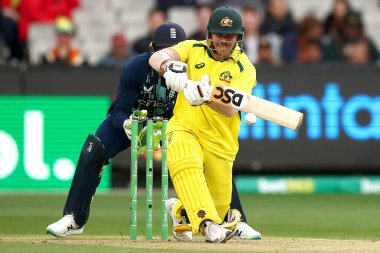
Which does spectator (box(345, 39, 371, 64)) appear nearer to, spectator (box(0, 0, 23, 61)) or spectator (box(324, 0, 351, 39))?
spectator (box(324, 0, 351, 39))

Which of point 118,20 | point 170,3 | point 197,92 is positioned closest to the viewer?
point 197,92

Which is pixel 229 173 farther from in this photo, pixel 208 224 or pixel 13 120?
pixel 13 120

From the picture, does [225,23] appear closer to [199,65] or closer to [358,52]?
[199,65]

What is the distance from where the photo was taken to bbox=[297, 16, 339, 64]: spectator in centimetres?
1536

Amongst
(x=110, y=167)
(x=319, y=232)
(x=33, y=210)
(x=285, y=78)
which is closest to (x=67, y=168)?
(x=110, y=167)

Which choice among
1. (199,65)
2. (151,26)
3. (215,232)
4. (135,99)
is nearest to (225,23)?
(199,65)

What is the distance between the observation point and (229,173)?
786 centimetres

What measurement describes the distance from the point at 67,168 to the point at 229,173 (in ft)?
20.5

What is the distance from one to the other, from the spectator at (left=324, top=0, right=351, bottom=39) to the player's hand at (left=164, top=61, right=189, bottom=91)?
27.9ft

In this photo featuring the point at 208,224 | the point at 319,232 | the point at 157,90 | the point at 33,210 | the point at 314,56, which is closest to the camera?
the point at 208,224

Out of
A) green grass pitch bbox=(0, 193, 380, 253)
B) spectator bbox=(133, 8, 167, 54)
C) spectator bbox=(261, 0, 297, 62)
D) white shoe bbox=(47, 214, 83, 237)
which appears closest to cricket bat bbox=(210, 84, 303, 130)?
green grass pitch bbox=(0, 193, 380, 253)

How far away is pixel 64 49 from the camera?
14664 mm

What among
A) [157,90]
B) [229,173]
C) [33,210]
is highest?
[157,90]

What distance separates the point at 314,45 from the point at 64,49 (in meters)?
3.53
